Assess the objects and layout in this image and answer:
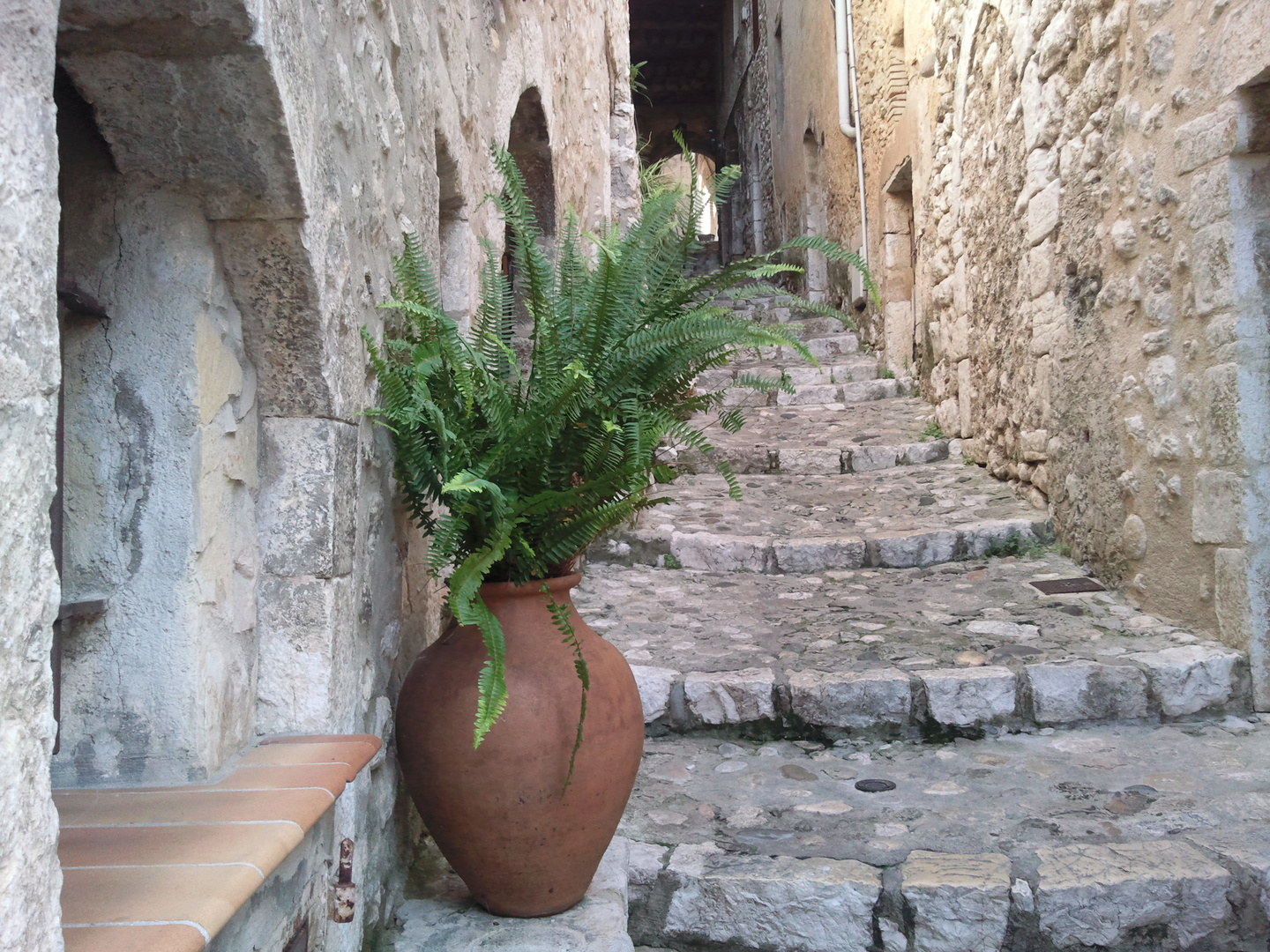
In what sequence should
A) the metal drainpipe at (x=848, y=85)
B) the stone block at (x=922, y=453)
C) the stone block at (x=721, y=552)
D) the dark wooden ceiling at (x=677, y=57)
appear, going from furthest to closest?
the dark wooden ceiling at (x=677, y=57)
the metal drainpipe at (x=848, y=85)
the stone block at (x=922, y=453)
the stone block at (x=721, y=552)

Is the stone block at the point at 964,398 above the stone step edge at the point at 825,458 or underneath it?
above

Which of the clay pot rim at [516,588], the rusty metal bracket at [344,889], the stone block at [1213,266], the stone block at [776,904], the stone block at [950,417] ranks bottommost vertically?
the stone block at [776,904]

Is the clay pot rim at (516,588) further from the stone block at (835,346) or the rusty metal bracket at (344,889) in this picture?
the stone block at (835,346)

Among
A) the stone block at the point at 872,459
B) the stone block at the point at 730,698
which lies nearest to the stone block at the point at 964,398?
the stone block at the point at 872,459

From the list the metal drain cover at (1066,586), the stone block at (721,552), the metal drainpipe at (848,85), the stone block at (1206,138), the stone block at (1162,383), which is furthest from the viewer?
the metal drainpipe at (848,85)

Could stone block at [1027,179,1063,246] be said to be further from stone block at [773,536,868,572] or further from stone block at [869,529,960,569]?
stone block at [773,536,868,572]

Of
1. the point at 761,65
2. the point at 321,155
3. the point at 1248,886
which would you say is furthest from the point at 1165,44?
the point at 761,65

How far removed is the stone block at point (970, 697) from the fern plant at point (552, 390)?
125 cm

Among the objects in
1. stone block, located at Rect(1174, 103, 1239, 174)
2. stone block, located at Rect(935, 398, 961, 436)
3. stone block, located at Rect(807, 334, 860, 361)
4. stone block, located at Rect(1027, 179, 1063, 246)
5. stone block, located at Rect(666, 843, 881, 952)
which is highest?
stone block, located at Rect(807, 334, 860, 361)

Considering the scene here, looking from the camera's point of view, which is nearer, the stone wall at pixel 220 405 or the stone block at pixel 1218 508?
the stone wall at pixel 220 405

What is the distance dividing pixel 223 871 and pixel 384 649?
0.77 meters

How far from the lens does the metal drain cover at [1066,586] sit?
329 cm

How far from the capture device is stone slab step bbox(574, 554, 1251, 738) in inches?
101

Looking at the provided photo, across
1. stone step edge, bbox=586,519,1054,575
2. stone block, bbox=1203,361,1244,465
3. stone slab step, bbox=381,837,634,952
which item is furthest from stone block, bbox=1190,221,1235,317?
stone slab step, bbox=381,837,634,952
